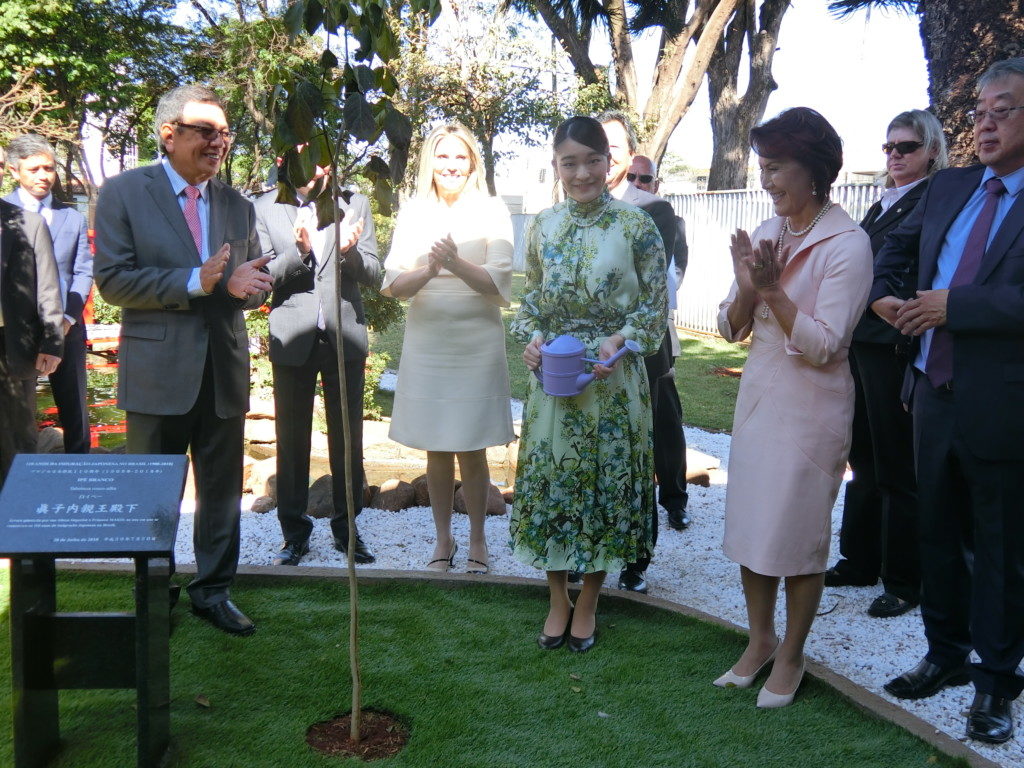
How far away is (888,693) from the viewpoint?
145 inches

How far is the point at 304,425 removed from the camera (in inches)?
195

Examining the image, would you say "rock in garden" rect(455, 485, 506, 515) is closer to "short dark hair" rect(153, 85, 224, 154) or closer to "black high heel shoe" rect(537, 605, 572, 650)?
"black high heel shoe" rect(537, 605, 572, 650)

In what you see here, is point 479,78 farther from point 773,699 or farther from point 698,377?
point 773,699

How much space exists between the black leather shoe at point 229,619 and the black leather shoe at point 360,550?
3.37 feet

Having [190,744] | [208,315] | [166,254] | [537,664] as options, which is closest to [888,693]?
[537,664]

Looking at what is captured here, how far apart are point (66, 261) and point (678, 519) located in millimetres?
4350

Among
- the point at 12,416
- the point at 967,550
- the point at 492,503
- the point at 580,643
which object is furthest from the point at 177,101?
the point at 967,550

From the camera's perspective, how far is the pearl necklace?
3.32 m

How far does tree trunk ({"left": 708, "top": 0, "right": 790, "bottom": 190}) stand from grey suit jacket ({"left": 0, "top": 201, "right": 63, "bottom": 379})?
15736mm

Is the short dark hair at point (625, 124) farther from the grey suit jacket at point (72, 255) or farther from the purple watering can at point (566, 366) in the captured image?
the grey suit jacket at point (72, 255)

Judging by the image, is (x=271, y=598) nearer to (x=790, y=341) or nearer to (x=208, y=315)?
(x=208, y=315)

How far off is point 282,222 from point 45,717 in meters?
2.73

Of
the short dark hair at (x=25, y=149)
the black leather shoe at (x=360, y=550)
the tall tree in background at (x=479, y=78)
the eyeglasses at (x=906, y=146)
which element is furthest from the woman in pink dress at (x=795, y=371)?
the tall tree in background at (x=479, y=78)

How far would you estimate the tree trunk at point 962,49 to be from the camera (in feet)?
16.2
